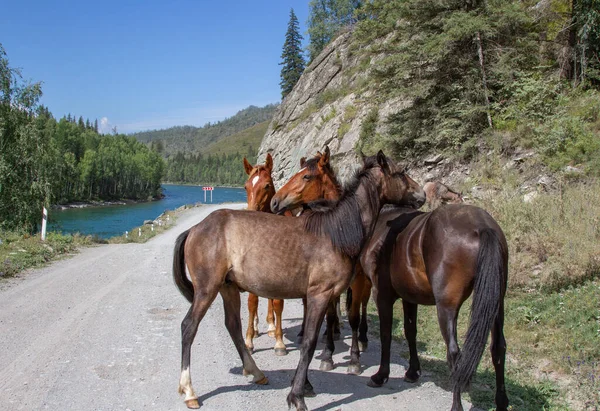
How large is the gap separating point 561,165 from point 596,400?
743 centimetres

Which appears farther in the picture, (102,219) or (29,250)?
(102,219)

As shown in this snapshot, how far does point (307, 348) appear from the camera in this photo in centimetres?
434

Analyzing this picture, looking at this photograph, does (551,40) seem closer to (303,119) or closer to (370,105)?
(370,105)

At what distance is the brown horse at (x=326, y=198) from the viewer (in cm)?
559

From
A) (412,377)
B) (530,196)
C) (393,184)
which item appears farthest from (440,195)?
(412,377)

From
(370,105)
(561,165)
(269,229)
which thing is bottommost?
(269,229)

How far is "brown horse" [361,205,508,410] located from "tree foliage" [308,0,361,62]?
5525 centimetres

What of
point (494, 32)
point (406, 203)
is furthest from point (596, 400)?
point (494, 32)

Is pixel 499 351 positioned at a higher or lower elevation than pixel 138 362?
higher

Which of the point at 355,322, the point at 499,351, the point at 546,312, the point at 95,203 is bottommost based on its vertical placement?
the point at 95,203

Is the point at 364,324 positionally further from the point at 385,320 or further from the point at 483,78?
the point at 483,78

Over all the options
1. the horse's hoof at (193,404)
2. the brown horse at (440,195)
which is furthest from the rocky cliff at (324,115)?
the horse's hoof at (193,404)

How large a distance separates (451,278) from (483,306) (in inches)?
16.0

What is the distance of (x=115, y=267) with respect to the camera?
41.9ft
